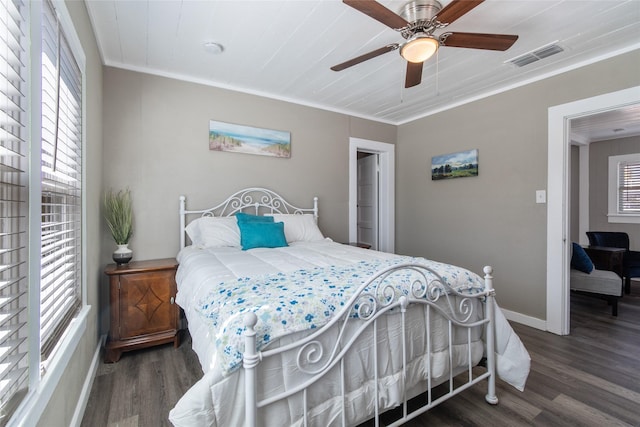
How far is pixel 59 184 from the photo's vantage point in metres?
1.41

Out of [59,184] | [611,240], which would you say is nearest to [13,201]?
[59,184]

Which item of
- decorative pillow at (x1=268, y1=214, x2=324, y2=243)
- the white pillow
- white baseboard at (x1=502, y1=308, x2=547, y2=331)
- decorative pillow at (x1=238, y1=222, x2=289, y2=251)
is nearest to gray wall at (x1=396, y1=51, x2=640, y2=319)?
white baseboard at (x1=502, y1=308, x2=547, y2=331)

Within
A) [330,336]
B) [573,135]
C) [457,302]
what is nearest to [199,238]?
[330,336]

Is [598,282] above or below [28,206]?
below

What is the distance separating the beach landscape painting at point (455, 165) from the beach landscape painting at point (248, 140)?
1.96 m

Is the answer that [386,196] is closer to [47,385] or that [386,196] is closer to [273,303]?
[273,303]

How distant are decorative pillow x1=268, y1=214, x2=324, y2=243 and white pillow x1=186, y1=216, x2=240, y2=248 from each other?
1.62ft

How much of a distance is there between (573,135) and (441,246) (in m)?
3.21

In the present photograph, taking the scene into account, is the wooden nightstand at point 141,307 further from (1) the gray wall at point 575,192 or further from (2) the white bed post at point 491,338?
(1) the gray wall at point 575,192

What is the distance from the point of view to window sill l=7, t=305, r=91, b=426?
88cm

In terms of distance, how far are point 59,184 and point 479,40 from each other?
8.09 feet

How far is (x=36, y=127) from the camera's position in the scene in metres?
1.01

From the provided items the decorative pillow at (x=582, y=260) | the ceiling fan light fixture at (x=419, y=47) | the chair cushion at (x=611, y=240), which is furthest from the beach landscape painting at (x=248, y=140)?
the chair cushion at (x=611, y=240)

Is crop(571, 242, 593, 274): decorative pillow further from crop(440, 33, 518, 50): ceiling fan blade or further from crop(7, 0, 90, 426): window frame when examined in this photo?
crop(7, 0, 90, 426): window frame
